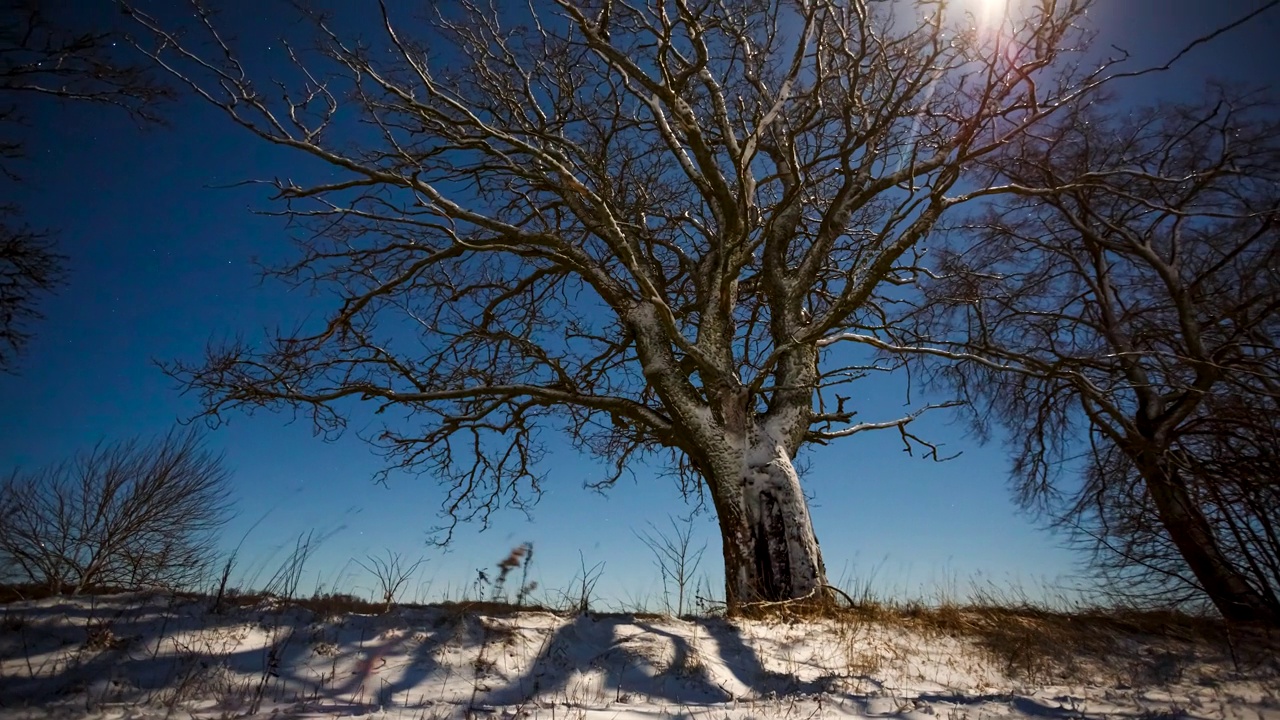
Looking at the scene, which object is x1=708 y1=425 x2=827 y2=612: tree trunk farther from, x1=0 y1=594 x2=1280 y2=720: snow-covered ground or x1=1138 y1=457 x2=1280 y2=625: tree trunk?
x1=1138 y1=457 x2=1280 y2=625: tree trunk

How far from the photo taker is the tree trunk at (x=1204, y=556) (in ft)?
20.3

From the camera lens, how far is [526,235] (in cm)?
702

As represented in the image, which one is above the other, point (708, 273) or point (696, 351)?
point (708, 273)

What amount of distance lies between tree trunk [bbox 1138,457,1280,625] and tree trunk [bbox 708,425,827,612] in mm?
3901

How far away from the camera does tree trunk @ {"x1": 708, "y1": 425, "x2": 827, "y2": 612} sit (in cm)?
563

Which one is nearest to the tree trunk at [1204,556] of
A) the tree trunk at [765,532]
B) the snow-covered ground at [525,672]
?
the snow-covered ground at [525,672]

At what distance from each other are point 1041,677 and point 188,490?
1335 cm

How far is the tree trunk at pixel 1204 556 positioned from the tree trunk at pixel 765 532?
390cm

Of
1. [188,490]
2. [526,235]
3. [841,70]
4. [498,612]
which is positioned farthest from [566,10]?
[188,490]

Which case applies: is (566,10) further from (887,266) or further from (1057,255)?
(1057,255)

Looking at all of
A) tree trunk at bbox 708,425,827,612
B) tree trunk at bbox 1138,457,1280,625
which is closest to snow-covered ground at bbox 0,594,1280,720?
tree trunk at bbox 708,425,827,612

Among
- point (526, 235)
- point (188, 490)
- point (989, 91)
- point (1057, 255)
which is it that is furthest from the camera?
point (188, 490)

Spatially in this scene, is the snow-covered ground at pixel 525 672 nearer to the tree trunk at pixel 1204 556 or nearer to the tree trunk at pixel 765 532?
the tree trunk at pixel 765 532

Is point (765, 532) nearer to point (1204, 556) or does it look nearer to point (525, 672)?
point (525, 672)
